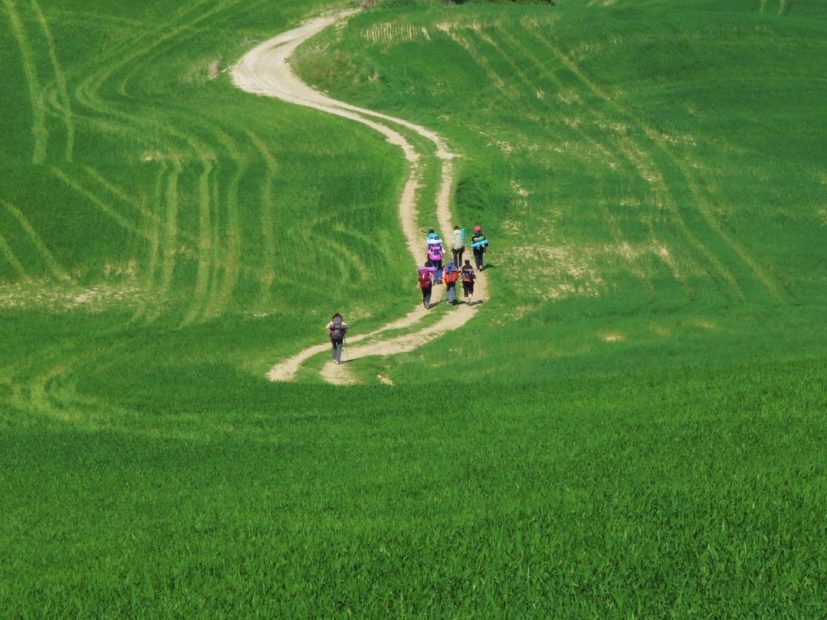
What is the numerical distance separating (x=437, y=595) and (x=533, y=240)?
39244 mm

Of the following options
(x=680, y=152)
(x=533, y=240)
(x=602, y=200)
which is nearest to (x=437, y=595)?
(x=533, y=240)

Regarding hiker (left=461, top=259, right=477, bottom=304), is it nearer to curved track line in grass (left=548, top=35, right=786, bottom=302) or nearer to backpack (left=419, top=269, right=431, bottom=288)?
backpack (left=419, top=269, right=431, bottom=288)

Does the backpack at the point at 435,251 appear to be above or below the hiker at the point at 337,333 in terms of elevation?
above

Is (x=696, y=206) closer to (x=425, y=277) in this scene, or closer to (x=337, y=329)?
(x=425, y=277)

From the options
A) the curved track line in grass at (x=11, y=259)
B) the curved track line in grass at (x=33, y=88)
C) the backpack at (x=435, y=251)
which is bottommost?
the backpack at (x=435, y=251)

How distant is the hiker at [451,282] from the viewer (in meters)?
44.9

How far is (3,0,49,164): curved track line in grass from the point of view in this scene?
2606 inches

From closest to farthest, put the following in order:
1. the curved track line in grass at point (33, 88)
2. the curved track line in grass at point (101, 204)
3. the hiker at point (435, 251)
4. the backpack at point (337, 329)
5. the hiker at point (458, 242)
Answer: the backpack at point (337, 329) < the hiker at point (435, 251) < the hiker at point (458, 242) < the curved track line in grass at point (101, 204) < the curved track line in grass at point (33, 88)

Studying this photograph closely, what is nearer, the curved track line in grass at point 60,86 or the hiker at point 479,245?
the hiker at point 479,245

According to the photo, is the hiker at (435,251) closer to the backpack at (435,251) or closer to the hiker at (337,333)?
the backpack at (435,251)

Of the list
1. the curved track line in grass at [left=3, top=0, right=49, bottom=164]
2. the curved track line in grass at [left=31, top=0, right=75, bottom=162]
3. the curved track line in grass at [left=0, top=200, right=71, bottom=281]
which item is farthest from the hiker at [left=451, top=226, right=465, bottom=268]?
the curved track line in grass at [left=3, top=0, right=49, bottom=164]

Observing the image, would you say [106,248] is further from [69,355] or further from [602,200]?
[602,200]

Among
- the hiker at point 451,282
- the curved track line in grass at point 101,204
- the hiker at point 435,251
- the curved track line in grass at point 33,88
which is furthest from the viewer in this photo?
the curved track line in grass at point 33,88

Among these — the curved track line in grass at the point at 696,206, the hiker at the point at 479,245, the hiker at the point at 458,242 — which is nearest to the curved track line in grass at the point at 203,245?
the hiker at the point at 458,242
